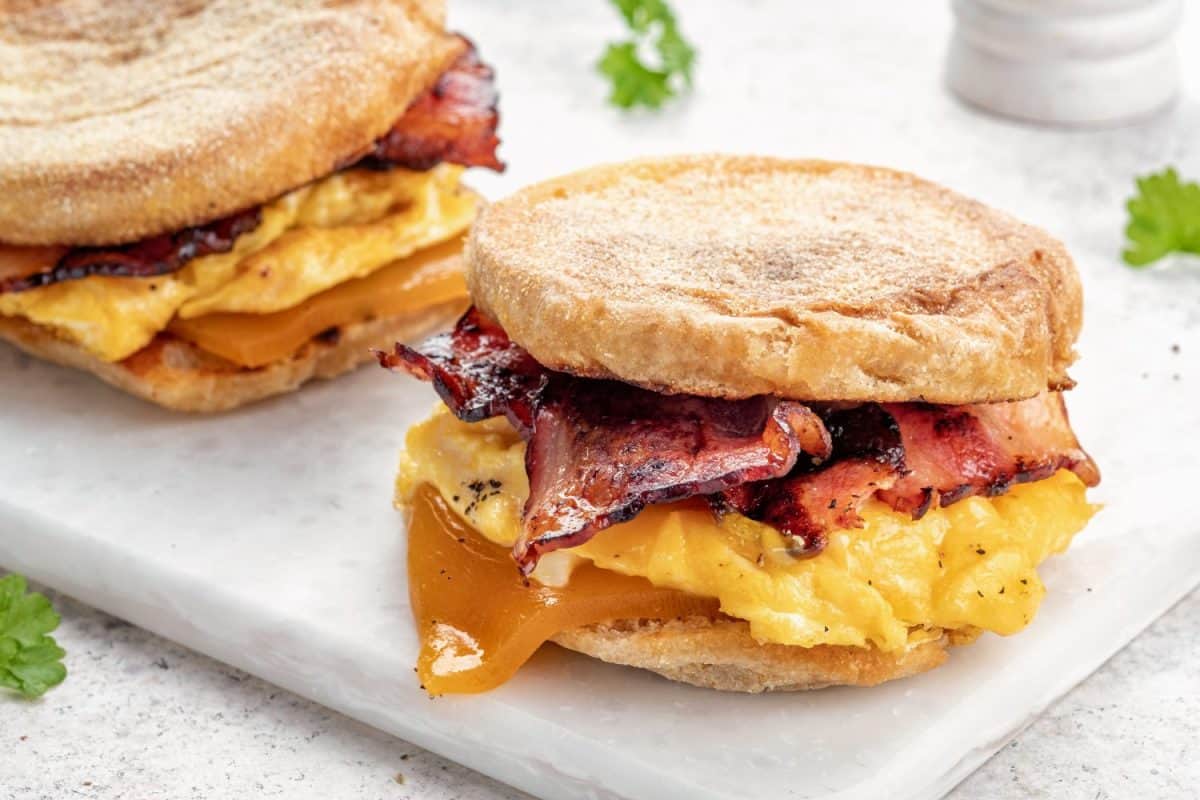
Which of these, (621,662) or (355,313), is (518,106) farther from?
(621,662)

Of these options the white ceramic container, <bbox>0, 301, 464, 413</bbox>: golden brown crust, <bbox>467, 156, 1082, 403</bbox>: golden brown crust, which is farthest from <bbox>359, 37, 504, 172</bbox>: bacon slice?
the white ceramic container

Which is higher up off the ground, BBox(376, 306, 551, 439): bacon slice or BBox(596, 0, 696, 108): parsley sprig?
BBox(376, 306, 551, 439): bacon slice

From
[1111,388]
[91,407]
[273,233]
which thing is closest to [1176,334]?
[1111,388]

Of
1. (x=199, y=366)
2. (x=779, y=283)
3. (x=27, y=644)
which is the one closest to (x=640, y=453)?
(x=779, y=283)

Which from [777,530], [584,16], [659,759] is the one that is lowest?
[584,16]

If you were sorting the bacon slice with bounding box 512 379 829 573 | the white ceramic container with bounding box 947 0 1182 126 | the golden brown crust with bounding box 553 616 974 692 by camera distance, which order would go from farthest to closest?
1. the white ceramic container with bounding box 947 0 1182 126
2. the golden brown crust with bounding box 553 616 974 692
3. the bacon slice with bounding box 512 379 829 573

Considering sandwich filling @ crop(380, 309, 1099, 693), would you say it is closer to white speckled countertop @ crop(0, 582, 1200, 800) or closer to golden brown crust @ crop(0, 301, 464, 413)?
white speckled countertop @ crop(0, 582, 1200, 800)

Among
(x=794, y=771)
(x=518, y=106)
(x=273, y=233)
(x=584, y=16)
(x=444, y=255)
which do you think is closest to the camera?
(x=794, y=771)

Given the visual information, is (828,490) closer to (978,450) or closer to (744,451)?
(744,451)
